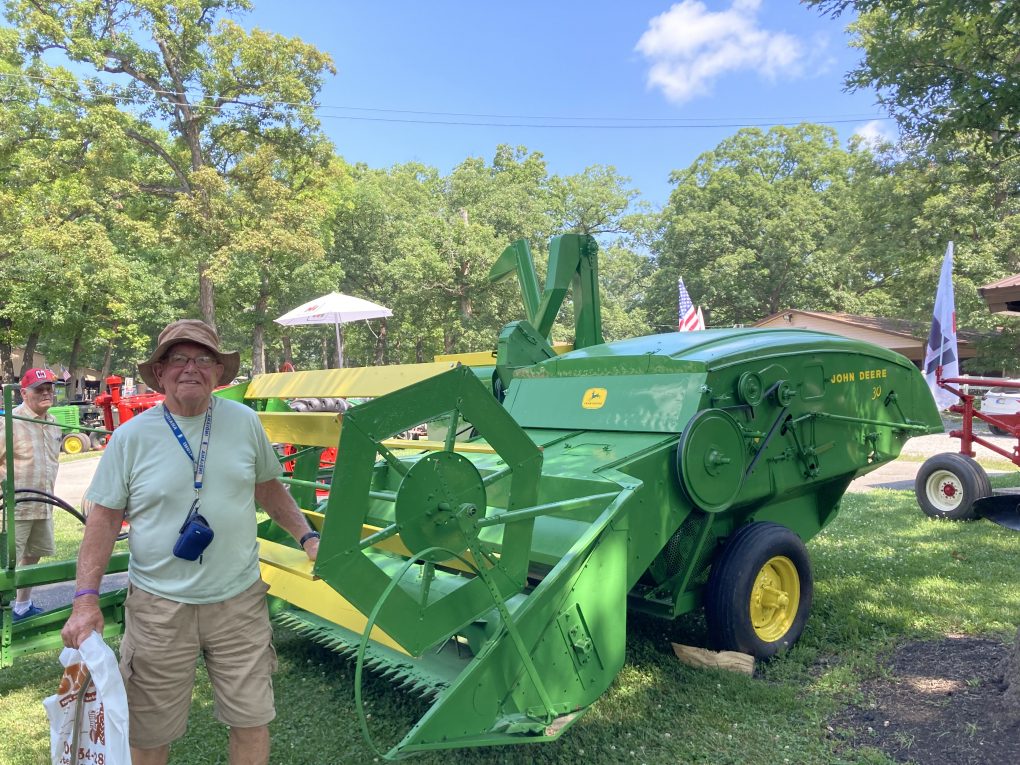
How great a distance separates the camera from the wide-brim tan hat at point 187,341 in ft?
7.78

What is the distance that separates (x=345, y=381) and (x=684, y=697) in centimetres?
226

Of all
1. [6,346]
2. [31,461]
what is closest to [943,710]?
[31,461]

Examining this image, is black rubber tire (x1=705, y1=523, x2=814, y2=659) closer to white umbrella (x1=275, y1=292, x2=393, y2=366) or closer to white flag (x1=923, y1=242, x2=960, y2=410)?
white flag (x1=923, y1=242, x2=960, y2=410)

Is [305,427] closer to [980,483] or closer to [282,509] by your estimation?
[282,509]

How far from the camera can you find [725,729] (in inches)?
127

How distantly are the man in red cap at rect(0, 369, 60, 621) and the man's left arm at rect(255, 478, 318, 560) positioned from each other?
3.12 metres

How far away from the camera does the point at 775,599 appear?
158 inches

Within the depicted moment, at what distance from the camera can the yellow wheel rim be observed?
12.9 feet

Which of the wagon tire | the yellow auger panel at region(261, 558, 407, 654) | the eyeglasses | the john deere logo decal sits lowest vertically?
the wagon tire

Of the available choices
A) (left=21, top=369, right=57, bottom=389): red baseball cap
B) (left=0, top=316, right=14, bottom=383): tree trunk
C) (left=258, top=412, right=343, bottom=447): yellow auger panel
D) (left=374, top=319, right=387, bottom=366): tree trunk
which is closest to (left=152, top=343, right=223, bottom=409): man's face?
(left=258, top=412, right=343, bottom=447): yellow auger panel

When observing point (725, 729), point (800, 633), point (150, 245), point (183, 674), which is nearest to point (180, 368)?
point (183, 674)

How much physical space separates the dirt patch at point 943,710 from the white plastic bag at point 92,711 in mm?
2876

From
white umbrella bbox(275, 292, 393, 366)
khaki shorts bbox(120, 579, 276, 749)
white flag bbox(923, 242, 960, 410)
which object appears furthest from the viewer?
white umbrella bbox(275, 292, 393, 366)

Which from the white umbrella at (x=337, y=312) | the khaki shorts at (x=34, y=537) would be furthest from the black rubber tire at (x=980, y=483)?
the white umbrella at (x=337, y=312)
